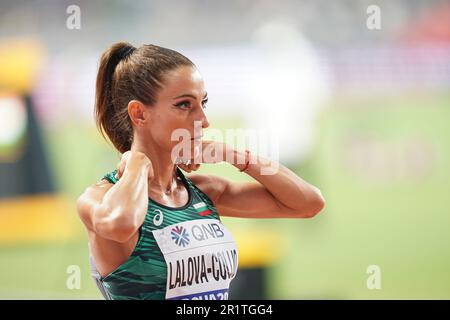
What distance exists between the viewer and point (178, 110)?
1.70 meters

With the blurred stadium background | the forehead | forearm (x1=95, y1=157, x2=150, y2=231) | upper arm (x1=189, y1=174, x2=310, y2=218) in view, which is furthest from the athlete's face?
the blurred stadium background

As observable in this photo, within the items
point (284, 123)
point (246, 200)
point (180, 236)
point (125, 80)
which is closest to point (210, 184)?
point (246, 200)

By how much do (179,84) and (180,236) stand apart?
38 cm

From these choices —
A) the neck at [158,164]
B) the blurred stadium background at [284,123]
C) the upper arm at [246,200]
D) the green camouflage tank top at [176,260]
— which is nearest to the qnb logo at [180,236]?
the green camouflage tank top at [176,260]

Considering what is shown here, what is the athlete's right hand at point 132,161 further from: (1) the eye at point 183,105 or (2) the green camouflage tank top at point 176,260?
(1) the eye at point 183,105

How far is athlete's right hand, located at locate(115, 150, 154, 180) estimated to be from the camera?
167cm

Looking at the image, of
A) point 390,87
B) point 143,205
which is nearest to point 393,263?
point 390,87

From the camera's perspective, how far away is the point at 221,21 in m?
4.00

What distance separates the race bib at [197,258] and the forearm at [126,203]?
0.42 feet

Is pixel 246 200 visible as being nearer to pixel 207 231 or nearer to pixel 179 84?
pixel 207 231

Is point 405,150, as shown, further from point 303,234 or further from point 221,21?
point 221,21

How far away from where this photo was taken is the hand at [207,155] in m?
1.80

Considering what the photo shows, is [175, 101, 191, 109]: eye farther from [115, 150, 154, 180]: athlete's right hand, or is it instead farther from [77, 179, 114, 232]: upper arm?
[77, 179, 114, 232]: upper arm

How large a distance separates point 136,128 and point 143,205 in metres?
0.27
